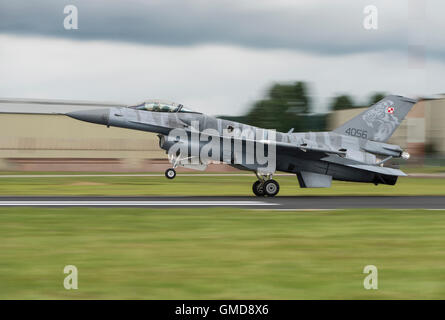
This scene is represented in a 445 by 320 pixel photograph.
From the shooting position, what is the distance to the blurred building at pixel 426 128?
69.2 metres

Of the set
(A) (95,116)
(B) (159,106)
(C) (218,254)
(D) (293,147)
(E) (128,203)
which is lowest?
(C) (218,254)

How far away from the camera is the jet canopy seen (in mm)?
21359

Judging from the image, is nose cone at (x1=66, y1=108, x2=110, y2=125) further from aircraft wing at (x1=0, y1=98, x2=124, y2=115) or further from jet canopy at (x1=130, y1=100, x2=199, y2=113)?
aircraft wing at (x1=0, y1=98, x2=124, y2=115)

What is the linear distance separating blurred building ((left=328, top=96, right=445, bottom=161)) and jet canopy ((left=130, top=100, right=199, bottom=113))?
50603 mm

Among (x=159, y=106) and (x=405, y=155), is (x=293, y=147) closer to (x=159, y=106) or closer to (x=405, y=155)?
(x=405, y=155)

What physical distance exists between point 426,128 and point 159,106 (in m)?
58.3

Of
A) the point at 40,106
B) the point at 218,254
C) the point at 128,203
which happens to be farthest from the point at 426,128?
the point at 218,254

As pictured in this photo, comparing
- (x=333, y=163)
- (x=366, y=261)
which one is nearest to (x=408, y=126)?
(x=333, y=163)

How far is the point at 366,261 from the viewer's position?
9664 mm

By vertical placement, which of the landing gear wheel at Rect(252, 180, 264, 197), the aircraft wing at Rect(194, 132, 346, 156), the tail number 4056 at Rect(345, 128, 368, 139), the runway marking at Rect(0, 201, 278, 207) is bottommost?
the runway marking at Rect(0, 201, 278, 207)

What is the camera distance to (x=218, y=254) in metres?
10.1

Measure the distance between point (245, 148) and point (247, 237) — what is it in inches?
388

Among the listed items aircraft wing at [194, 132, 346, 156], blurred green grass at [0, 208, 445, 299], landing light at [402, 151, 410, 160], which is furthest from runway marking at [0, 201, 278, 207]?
landing light at [402, 151, 410, 160]

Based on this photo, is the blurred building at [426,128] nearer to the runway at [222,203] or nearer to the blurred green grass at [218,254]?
the runway at [222,203]
